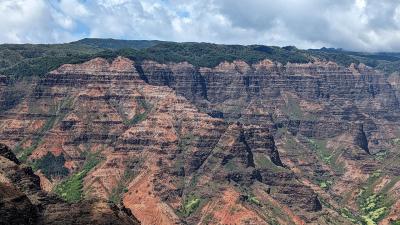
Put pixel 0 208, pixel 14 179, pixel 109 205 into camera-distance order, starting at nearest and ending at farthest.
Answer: pixel 0 208, pixel 109 205, pixel 14 179

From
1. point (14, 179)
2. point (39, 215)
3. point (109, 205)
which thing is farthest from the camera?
point (14, 179)

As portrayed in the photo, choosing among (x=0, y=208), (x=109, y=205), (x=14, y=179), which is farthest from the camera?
(x=14, y=179)

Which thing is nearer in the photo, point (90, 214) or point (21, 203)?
point (21, 203)

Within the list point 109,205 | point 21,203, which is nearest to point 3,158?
point 109,205

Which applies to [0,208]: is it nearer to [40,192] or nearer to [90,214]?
[90,214]

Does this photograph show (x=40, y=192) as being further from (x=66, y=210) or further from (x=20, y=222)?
(x=20, y=222)

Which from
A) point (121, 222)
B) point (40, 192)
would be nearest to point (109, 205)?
point (121, 222)
